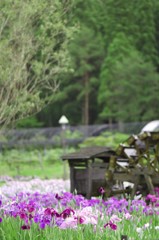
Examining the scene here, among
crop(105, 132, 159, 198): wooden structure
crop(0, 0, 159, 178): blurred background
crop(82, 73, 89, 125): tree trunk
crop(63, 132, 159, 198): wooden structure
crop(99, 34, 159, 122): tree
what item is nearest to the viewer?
crop(105, 132, 159, 198): wooden structure

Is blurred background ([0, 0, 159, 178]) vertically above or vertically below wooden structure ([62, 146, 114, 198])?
above

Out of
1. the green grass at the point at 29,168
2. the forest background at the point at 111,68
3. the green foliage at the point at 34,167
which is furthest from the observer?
the forest background at the point at 111,68

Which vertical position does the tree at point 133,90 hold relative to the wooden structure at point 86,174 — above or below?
above

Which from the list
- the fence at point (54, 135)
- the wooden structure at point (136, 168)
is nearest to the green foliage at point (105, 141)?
the fence at point (54, 135)

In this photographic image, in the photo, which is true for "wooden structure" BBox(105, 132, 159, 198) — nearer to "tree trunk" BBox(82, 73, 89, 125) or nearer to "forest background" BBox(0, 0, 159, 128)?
"forest background" BBox(0, 0, 159, 128)

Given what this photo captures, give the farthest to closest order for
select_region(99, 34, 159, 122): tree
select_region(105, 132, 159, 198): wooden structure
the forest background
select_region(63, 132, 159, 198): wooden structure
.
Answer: the forest background → select_region(99, 34, 159, 122): tree → select_region(63, 132, 159, 198): wooden structure → select_region(105, 132, 159, 198): wooden structure

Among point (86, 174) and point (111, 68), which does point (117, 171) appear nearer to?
point (86, 174)

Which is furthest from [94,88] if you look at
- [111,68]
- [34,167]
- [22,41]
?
[22,41]

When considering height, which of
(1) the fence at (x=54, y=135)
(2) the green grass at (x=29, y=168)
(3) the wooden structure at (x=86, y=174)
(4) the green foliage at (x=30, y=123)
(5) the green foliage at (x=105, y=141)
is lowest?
(3) the wooden structure at (x=86, y=174)

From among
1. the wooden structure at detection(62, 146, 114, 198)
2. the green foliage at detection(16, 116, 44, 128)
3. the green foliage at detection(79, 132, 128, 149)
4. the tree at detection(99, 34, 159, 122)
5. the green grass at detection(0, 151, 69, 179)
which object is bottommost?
the wooden structure at detection(62, 146, 114, 198)

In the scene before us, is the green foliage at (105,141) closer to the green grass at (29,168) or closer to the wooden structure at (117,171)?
the green grass at (29,168)

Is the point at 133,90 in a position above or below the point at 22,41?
above

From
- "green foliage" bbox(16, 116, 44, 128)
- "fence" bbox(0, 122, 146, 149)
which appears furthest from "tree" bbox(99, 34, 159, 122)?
"green foliage" bbox(16, 116, 44, 128)

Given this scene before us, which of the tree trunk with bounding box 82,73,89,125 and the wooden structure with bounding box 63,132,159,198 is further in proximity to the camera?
the tree trunk with bounding box 82,73,89,125
